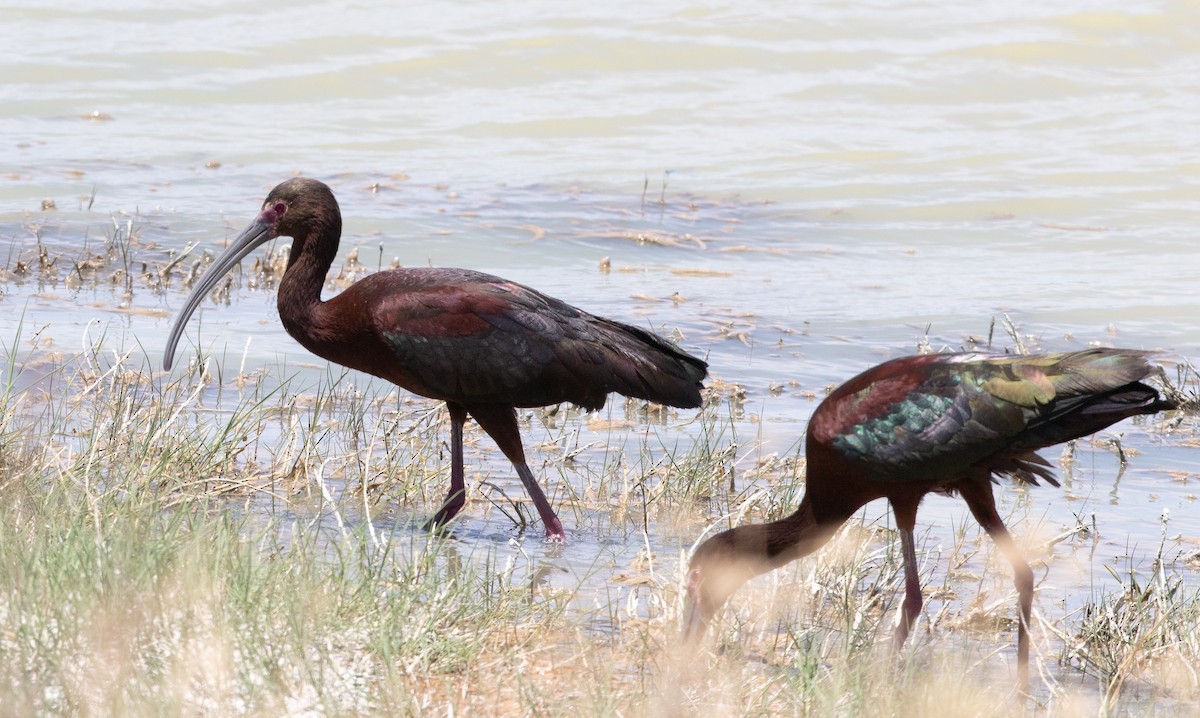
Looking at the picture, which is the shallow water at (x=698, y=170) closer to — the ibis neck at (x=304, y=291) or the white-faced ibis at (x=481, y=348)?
the white-faced ibis at (x=481, y=348)

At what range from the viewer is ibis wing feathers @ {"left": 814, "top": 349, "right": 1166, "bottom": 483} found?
4.59 metres

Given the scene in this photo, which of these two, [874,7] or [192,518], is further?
[874,7]

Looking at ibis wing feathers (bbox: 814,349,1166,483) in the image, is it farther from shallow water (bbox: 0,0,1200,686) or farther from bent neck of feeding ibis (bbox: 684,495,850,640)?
shallow water (bbox: 0,0,1200,686)

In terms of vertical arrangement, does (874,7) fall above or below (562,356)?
above

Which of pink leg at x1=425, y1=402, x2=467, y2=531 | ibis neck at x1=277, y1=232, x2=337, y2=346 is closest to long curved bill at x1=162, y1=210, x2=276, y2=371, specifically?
ibis neck at x1=277, y1=232, x2=337, y2=346

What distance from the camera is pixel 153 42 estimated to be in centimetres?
1605

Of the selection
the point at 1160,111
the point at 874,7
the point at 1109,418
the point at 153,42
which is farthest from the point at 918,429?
the point at 874,7

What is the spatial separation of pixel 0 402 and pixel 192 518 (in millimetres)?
1087

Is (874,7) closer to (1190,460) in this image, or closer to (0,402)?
(1190,460)

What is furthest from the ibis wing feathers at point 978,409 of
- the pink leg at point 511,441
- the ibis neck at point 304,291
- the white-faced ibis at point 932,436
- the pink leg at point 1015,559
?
the ibis neck at point 304,291

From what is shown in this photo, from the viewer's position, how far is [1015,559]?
471 centimetres

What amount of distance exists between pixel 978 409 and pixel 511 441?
1775mm

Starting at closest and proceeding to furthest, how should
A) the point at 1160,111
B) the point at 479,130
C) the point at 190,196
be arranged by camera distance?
1. the point at 190,196
2. the point at 479,130
3. the point at 1160,111

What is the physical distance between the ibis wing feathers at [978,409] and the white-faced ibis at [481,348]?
1.20 meters
